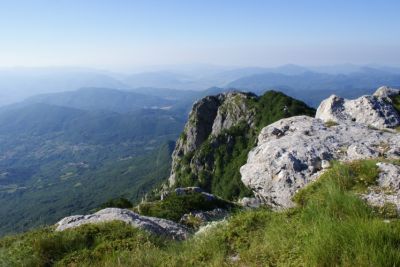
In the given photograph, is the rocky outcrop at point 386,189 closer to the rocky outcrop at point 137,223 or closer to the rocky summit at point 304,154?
the rocky summit at point 304,154

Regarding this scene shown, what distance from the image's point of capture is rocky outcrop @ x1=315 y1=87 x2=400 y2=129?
25.4 metres

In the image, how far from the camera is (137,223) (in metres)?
14.9

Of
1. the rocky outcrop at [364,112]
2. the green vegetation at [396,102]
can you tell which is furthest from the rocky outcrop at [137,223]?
the green vegetation at [396,102]

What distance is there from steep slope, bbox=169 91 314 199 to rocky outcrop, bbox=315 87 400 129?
9900cm

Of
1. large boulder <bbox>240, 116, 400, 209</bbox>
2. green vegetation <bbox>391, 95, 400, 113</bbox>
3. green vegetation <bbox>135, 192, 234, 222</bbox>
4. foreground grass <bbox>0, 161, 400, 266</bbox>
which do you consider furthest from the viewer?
green vegetation <bbox>391, 95, 400, 113</bbox>

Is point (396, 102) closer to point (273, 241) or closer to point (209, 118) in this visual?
point (273, 241)

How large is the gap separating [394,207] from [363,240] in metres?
4.01

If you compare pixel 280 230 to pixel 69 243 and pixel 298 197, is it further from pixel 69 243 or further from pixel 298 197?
pixel 69 243

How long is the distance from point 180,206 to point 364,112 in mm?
13269

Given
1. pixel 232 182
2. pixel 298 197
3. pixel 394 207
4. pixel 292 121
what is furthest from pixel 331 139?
pixel 232 182

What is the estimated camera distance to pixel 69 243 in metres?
11.5

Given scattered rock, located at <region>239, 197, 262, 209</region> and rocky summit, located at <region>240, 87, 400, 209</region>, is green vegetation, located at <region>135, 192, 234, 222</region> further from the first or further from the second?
rocky summit, located at <region>240, 87, 400, 209</region>

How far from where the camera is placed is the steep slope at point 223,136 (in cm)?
14100

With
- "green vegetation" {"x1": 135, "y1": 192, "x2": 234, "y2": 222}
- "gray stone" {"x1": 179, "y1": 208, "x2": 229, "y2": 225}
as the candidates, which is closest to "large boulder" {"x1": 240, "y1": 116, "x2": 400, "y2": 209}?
"gray stone" {"x1": 179, "y1": 208, "x2": 229, "y2": 225}
